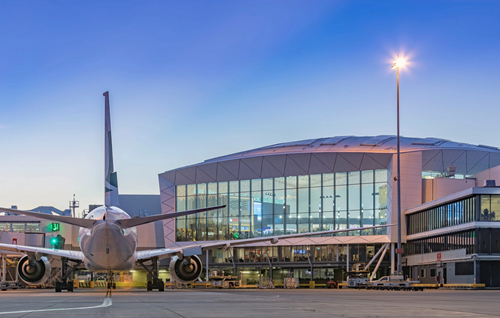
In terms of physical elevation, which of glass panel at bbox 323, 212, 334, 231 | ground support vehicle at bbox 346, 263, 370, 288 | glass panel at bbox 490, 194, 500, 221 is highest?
glass panel at bbox 490, 194, 500, 221

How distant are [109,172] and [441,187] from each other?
4665 cm

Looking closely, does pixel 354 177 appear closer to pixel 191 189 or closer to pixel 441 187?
pixel 441 187

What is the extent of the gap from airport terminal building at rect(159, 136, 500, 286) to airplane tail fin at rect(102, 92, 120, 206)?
36.0 metres

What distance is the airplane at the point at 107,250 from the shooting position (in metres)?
29.8

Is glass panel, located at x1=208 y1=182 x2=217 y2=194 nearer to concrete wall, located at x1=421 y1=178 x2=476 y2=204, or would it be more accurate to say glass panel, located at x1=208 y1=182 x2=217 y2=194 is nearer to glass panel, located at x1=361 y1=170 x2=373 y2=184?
glass panel, located at x1=361 y1=170 x2=373 y2=184

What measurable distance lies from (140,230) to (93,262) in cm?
5924

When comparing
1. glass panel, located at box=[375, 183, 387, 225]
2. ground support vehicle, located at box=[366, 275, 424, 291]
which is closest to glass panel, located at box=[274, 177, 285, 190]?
glass panel, located at box=[375, 183, 387, 225]

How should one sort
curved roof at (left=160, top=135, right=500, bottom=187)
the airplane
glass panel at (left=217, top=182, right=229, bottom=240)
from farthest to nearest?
glass panel at (left=217, top=182, right=229, bottom=240), curved roof at (left=160, top=135, right=500, bottom=187), the airplane

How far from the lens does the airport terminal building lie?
2783 inches

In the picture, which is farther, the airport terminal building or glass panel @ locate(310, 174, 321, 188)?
glass panel @ locate(310, 174, 321, 188)

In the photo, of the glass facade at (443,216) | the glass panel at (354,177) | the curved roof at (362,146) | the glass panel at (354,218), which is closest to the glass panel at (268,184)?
the curved roof at (362,146)

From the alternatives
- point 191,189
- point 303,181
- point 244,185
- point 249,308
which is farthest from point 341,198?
point 249,308

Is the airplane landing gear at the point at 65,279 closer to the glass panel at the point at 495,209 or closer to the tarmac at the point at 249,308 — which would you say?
the tarmac at the point at 249,308

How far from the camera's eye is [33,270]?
38719mm
